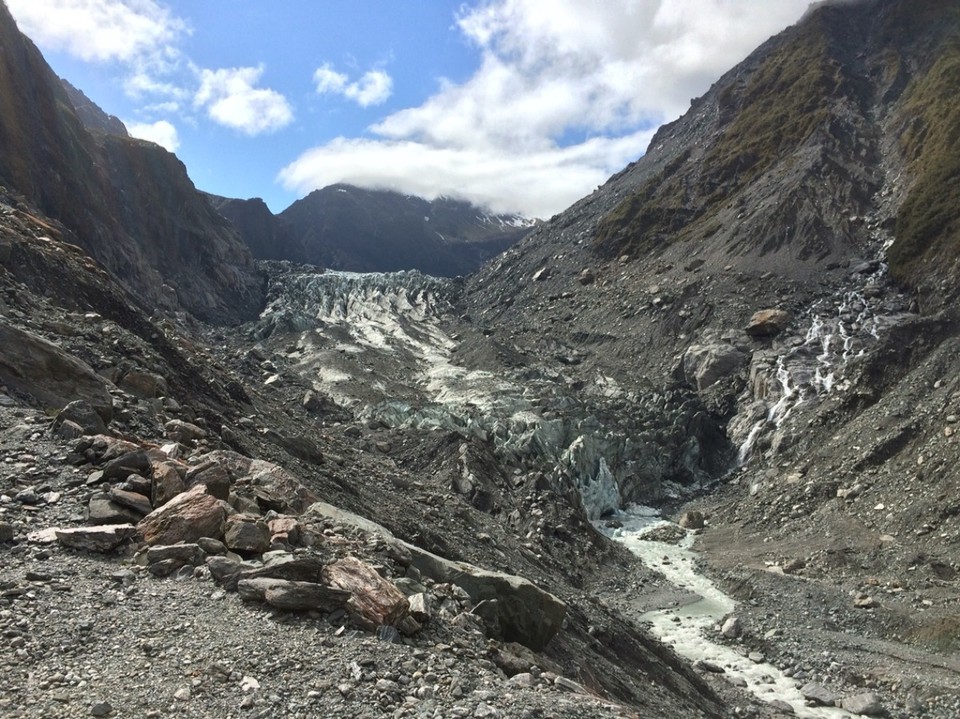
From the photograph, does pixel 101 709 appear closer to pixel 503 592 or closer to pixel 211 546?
pixel 211 546

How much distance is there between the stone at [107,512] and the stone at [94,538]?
226 millimetres

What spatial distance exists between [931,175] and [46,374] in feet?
222

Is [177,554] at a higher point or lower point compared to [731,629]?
higher

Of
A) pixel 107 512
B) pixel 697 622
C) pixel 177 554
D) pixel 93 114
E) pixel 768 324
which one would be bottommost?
pixel 697 622

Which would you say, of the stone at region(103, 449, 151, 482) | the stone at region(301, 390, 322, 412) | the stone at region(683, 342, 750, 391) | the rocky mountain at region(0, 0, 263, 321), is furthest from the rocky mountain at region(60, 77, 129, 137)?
the stone at region(103, 449, 151, 482)

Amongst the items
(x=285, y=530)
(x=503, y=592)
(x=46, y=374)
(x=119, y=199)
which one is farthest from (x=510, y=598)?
(x=119, y=199)

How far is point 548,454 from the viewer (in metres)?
40.2

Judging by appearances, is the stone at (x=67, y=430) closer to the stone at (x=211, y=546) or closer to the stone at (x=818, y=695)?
the stone at (x=211, y=546)

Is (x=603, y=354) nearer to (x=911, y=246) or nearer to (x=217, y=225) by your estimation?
(x=911, y=246)

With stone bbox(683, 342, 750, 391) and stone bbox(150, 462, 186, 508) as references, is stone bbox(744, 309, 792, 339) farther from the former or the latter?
stone bbox(150, 462, 186, 508)

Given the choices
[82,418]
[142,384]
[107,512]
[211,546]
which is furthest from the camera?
[142,384]

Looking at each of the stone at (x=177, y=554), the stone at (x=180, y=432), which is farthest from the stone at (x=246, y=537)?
the stone at (x=180, y=432)

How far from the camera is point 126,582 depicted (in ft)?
24.8

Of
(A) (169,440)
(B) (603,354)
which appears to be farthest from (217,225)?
(A) (169,440)
